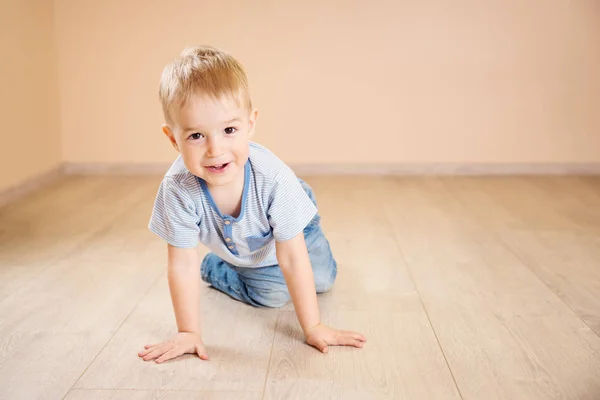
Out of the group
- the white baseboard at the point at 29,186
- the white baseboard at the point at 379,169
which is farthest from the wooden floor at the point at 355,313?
the white baseboard at the point at 379,169

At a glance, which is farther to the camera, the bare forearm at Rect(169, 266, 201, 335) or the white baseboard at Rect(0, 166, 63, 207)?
the white baseboard at Rect(0, 166, 63, 207)

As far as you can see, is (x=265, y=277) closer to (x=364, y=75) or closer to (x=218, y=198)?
(x=218, y=198)

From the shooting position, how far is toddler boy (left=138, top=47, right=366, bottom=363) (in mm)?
1262

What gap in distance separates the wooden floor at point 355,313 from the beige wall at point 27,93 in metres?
0.34

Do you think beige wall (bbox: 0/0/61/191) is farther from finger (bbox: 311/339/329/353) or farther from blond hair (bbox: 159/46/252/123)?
finger (bbox: 311/339/329/353)

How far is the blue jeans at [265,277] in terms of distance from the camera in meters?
1.64

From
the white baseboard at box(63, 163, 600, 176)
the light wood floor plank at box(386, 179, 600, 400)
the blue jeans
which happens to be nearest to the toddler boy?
the blue jeans

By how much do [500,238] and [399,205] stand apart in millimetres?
586

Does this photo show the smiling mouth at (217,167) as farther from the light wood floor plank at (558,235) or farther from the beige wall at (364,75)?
the beige wall at (364,75)

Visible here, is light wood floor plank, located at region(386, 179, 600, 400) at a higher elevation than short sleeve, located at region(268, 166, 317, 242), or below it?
below

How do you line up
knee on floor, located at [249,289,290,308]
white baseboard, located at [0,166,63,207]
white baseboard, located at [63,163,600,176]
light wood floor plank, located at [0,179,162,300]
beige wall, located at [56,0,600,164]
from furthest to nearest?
white baseboard, located at [63,163,600,176] → beige wall, located at [56,0,600,164] → white baseboard, located at [0,166,63,207] → light wood floor plank, located at [0,179,162,300] → knee on floor, located at [249,289,290,308]

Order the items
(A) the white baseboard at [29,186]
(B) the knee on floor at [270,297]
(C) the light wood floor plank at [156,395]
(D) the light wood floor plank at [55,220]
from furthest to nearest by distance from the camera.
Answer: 1. (A) the white baseboard at [29,186]
2. (D) the light wood floor plank at [55,220]
3. (B) the knee on floor at [270,297]
4. (C) the light wood floor plank at [156,395]

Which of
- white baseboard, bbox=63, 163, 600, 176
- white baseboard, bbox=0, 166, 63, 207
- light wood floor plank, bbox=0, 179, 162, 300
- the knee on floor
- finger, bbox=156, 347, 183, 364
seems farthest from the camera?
white baseboard, bbox=63, 163, 600, 176

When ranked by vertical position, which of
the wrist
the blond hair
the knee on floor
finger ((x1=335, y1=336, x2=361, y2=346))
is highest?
the blond hair
